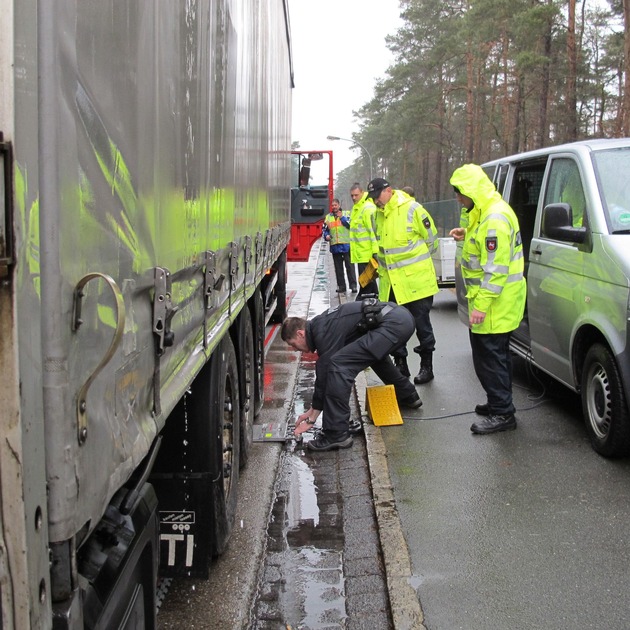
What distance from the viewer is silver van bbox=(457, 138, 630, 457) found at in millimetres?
4820

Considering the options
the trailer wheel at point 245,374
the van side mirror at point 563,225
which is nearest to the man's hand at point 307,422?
the trailer wheel at point 245,374

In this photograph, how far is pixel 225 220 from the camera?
3783 millimetres

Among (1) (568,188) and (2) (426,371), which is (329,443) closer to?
(2) (426,371)

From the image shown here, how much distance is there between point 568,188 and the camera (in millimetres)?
5867

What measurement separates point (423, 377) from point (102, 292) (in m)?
6.13

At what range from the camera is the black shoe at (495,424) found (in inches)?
230

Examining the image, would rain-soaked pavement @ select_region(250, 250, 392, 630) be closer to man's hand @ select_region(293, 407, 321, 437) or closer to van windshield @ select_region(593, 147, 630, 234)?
man's hand @ select_region(293, 407, 321, 437)

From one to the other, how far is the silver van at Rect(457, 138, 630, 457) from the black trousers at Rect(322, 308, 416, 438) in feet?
3.64

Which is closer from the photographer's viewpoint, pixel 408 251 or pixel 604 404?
pixel 604 404

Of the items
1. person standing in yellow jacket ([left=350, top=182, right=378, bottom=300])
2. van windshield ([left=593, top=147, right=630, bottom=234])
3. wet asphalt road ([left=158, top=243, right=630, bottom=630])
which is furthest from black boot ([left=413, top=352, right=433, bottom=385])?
Answer: person standing in yellow jacket ([left=350, top=182, right=378, bottom=300])

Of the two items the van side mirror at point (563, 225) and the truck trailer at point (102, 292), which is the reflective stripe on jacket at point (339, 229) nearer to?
the van side mirror at point (563, 225)

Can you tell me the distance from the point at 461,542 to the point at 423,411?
2514 mm

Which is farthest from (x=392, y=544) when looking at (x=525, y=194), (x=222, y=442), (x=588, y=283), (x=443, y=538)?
(x=525, y=194)

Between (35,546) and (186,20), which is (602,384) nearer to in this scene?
(186,20)
